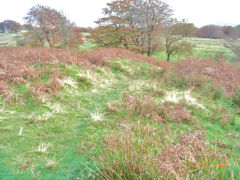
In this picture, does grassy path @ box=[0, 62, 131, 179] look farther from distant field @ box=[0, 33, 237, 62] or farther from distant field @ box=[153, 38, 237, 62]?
distant field @ box=[0, 33, 237, 62]

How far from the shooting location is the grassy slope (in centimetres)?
272

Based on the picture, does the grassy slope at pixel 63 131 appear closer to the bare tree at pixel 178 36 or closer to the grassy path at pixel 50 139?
the grassy path at pixel 50 139

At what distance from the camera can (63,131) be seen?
4121 mm

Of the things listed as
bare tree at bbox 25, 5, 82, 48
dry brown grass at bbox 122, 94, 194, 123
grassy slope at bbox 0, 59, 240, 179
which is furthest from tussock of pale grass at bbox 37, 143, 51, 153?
bare tree at bbox 25, 5, 82, 48

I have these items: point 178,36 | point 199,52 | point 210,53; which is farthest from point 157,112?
point 199,52

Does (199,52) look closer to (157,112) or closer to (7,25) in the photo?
(157,112)

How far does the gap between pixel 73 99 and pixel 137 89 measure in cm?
325

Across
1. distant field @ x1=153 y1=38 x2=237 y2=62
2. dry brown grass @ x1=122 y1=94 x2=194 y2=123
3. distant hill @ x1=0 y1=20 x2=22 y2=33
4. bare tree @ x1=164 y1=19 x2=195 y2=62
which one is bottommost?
dry brown grass @ x1=122 y1=94 x2=194 y2=123

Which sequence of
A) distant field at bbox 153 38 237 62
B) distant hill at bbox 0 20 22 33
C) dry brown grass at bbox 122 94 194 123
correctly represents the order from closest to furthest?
dry brown grass at bbox 122 94 194 123 < distant field at bbox 153 38 237 62 < distant hill at bbox 0 20 22 33

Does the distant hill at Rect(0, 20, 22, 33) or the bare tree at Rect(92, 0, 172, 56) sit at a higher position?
the distant hill at Rect(0, 20, 22, 33)

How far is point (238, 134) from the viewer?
4.84 metres

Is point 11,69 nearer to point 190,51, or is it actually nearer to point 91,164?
point 91,164

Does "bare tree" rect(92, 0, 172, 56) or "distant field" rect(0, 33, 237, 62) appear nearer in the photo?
"bare tree" rect(92, 0, 172, 56)

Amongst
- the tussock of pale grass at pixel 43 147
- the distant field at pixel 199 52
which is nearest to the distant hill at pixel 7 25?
the distant field at pixel 199 52
